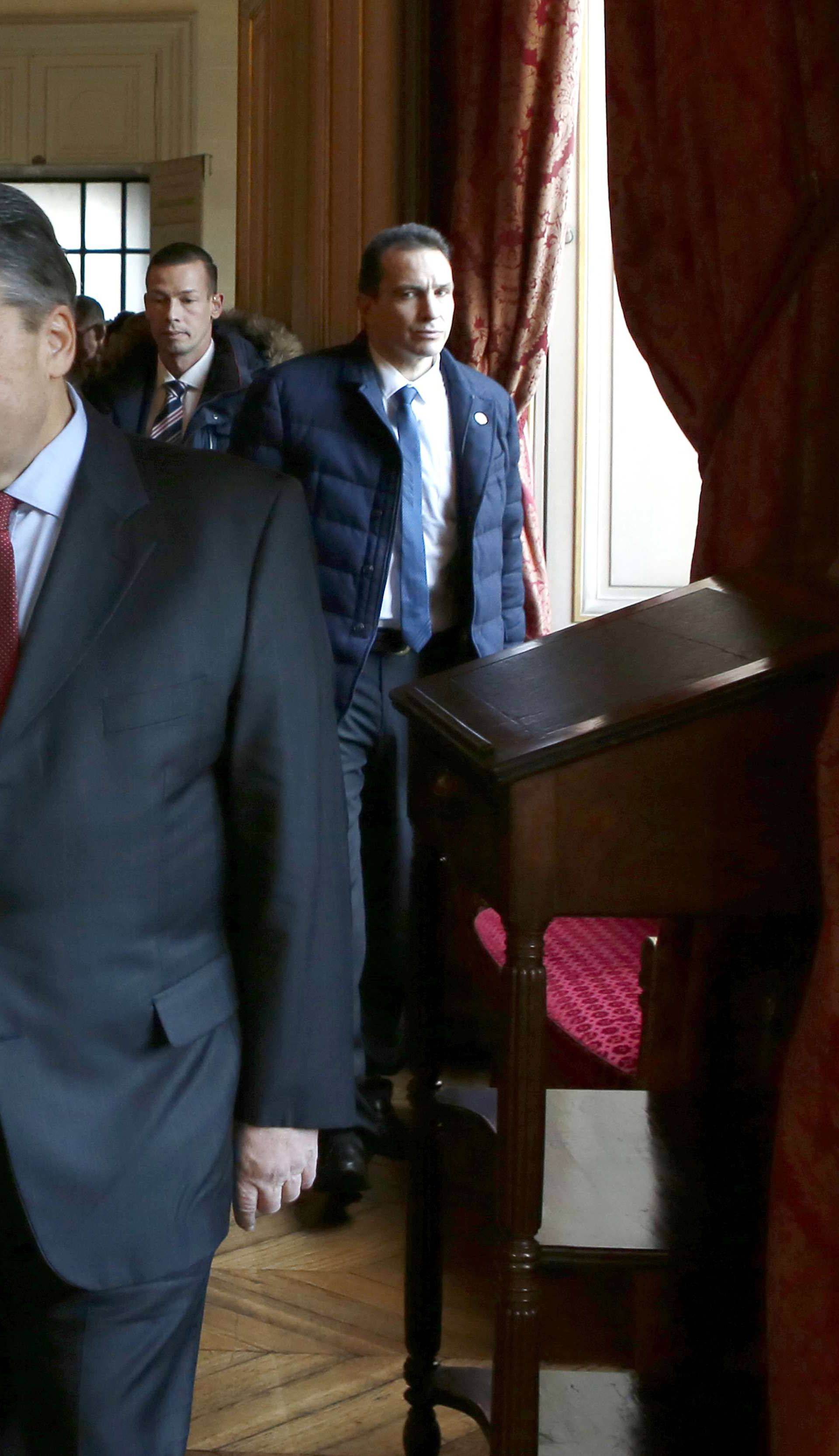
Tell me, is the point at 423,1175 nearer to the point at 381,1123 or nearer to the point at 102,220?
the point at 381,1123

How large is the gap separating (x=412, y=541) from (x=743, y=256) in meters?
1.33

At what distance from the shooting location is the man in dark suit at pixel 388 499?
125 inches

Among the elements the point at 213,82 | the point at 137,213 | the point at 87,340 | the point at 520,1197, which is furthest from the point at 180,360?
the point at 137,213

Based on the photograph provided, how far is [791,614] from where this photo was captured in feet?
5.31

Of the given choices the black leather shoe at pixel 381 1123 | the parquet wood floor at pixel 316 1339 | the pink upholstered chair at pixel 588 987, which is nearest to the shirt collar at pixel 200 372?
the pink upholstered chair at pixel 588 987

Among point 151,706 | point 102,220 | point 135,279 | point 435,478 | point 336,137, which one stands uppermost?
point 102,220

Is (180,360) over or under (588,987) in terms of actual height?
over

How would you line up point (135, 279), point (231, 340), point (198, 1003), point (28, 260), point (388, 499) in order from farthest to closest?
point (135, 279) < point (231, 340) < point (388, 499) < point (198, 1003) < point (28, 260)

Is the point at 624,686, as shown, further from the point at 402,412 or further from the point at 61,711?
the point at 402,412

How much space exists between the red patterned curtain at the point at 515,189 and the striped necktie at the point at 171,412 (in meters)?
0.76

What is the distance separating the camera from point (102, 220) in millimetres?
10242

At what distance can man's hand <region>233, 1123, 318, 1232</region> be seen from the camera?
148 cm

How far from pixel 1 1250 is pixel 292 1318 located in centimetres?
126

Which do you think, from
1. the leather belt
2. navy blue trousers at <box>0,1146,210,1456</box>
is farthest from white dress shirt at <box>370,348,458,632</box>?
navy blue trousers at <box>0,1146,210,1456</box>
